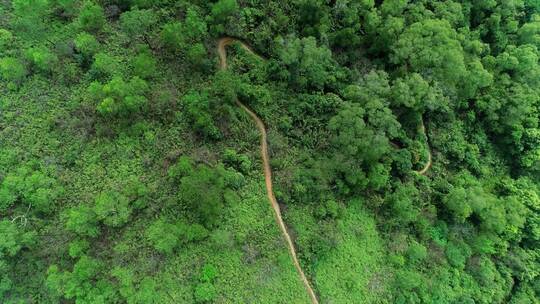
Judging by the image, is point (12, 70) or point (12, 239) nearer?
point (12, 239)

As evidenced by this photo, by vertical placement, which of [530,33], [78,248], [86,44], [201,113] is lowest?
[78,248]

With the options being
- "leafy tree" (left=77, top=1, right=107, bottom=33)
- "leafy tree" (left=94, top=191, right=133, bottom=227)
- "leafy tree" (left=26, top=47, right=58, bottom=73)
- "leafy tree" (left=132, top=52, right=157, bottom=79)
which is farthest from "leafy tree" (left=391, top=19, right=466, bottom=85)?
"leafy tree" (left=26, top=47, right=58, bottom=73)

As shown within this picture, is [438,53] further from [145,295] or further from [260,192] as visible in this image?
[145,295]

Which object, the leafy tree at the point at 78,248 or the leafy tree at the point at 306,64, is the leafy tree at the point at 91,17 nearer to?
the leafy tree at the point at 306,64

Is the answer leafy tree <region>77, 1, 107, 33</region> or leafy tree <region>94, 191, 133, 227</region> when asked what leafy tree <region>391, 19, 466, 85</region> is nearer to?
leafy tree <region>77, 1, 107, 33</region>

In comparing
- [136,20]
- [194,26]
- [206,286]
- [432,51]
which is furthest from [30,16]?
[432,51]

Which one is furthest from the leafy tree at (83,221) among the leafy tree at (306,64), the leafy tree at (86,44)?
the leafy tree at (306,64)

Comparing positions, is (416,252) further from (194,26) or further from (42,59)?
(42,59)
